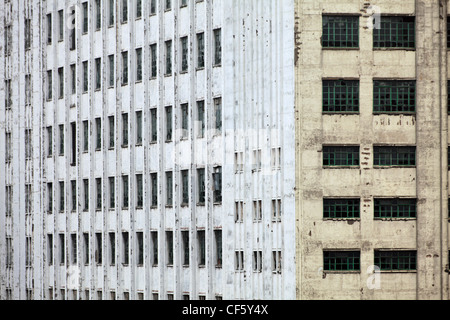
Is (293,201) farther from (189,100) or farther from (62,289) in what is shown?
(62,289)

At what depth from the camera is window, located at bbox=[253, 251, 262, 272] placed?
90125 millimetres

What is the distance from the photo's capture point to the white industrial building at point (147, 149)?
90000 mm

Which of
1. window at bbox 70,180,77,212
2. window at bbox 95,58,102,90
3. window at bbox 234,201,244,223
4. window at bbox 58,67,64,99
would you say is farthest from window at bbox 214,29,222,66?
window at bbox 70,180,77,212

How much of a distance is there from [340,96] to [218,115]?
781 cm

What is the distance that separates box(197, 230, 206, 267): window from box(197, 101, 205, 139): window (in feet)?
18.0

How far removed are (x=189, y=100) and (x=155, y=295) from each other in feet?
39.4

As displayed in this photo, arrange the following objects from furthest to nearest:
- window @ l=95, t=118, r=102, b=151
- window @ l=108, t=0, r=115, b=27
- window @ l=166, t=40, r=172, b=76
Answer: window @ l=95, t=118, r=102, b=151
window @ l=108, t=0, r=115, b=27
window @ l=166, t=40, r=172, b=76

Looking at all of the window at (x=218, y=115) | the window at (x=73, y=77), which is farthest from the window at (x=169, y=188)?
the window at (x=73, y=77)

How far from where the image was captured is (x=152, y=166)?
101 m

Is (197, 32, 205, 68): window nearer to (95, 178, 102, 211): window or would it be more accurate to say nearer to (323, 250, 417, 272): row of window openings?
(323, 250, 417, 272): row of window openings

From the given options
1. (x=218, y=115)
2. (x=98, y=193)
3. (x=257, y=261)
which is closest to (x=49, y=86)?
(x=98, y=193)

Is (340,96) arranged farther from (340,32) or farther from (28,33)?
(28,33)

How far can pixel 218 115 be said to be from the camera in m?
94.0

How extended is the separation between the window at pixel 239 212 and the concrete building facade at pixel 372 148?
12.7 ft
